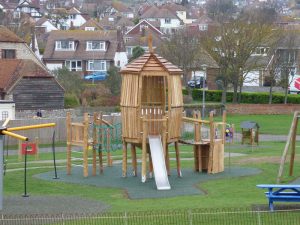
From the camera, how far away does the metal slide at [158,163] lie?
2976 centimetres

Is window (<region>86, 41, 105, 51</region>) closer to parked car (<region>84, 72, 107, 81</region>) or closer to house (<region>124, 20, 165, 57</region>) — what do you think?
parked car (<region>84, 72, 107, 81</region>)

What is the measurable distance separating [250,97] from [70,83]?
55.0ft

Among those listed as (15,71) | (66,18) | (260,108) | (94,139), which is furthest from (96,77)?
(66,18)

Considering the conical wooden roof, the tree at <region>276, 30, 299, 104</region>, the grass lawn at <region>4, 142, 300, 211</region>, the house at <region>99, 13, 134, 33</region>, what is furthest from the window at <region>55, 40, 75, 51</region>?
the conical wooden roof

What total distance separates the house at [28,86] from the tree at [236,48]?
1645 cm

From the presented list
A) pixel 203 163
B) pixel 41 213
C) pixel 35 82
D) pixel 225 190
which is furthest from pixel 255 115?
pixel 41 213

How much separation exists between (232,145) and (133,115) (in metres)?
17.6

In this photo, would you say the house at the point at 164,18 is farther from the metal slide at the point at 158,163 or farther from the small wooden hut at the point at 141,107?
the metal slide at the point at 158,163

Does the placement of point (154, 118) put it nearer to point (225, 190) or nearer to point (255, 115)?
point (225, 190)

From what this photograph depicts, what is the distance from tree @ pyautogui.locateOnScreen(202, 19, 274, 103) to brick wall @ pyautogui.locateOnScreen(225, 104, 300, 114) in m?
3.29

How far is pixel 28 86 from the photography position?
215 feet

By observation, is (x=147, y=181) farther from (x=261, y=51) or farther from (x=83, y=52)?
(x=83, y=52)

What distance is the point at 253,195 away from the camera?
2694cm

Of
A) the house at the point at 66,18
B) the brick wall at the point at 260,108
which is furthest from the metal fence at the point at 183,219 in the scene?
the house at the point at 66,18
